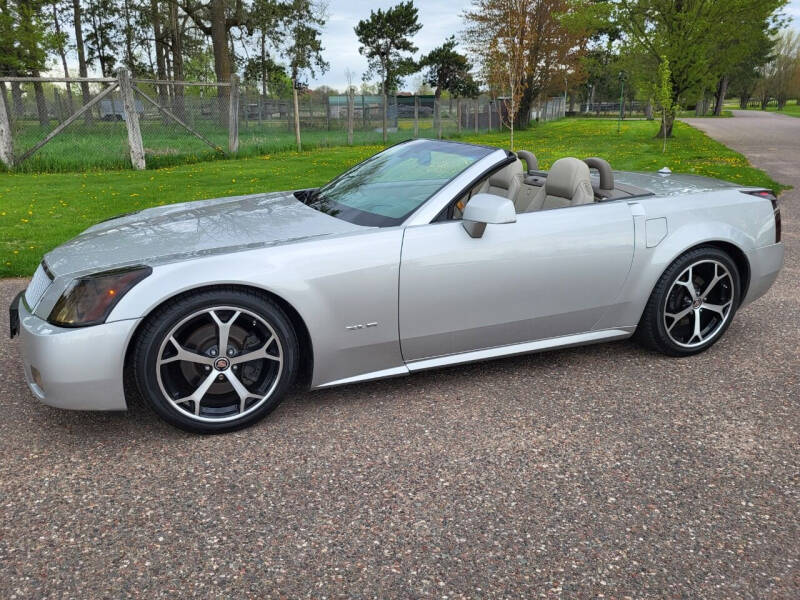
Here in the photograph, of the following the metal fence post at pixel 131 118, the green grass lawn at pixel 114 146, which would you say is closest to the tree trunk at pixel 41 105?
the green grass lawn at pixel 114 146

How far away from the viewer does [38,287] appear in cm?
326

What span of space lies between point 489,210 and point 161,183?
9.95 meters

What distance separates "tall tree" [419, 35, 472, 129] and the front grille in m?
64.9

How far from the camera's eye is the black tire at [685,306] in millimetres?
3908

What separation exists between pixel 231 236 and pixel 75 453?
3.99ft

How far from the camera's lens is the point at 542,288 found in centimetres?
354

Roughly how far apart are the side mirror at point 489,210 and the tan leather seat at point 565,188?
2.14 feet

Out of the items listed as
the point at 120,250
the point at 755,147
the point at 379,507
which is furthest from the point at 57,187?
the point at 755,147

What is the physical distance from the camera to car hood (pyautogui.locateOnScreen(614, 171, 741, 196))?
410cm

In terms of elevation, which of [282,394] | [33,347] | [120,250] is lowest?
[282,394]

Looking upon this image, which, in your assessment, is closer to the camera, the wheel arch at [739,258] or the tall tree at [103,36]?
the wheel arch at [739,258]

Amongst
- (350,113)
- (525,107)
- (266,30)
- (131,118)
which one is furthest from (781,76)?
(131,118)

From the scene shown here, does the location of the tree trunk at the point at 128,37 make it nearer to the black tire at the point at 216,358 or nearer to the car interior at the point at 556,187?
the car interior at the point at 556,187

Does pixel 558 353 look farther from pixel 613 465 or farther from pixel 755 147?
pixel 755 147
